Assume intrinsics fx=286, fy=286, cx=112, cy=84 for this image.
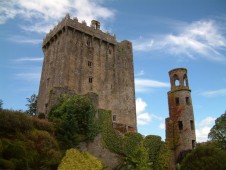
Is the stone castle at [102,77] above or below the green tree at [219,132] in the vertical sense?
above

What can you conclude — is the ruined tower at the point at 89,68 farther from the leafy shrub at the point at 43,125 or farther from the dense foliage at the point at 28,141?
the dense foliage at the point at 28,141

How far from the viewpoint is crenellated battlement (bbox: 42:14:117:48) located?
112 ft

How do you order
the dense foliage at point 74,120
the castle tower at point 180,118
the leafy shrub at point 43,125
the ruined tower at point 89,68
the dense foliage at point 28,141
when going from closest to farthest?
1. the dense foliage at point 28,141
2. the leafy shrub at point 43,125
3. the dense foliage at point 74,120
4. the castle tower at point 180,118
5. the ruined tower at point 89,68

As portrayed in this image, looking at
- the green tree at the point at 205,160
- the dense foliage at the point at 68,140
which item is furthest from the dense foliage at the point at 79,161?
the green tree at the point at 205,160

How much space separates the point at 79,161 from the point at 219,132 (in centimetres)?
1965

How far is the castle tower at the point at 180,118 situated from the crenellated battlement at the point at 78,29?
32.4 feet

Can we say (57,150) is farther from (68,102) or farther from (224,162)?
(224,162)

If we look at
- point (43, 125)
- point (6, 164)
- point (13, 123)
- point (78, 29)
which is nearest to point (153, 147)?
point (43, 125)

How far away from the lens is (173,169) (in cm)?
2836

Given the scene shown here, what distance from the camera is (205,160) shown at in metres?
20.7

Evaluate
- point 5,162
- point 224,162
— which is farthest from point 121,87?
point 5,162

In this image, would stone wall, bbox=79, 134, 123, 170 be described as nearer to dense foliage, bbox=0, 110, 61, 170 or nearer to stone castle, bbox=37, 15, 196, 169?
dense foliage, bbox=0, 110, 61, 170

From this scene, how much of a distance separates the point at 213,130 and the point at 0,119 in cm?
2472

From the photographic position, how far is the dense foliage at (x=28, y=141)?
50.2 ft
